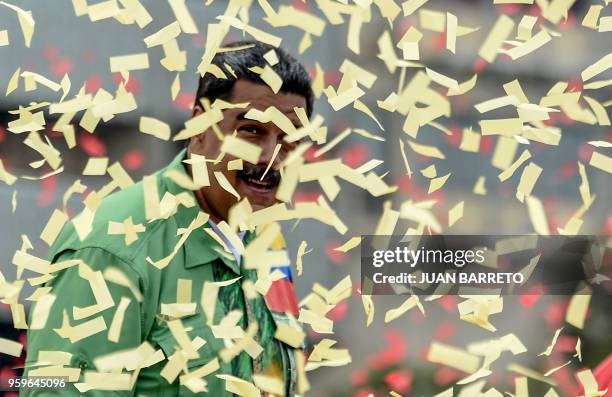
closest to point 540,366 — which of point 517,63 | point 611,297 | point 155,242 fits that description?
point 611,297

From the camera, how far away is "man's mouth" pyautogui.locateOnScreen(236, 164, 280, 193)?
2.16m

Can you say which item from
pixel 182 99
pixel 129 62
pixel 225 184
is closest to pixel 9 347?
pixel 225 184

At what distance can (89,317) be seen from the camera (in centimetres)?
199

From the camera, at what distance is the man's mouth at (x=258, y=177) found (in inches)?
85.0

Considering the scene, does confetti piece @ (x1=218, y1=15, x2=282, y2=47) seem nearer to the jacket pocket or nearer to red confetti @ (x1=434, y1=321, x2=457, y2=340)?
the jacket pocket

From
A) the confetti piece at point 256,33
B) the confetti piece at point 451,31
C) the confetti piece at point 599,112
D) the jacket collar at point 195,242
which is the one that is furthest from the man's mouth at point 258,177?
the confetti piece at point 599,112

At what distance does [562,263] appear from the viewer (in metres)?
6.69

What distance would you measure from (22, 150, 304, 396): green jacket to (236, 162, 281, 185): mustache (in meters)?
0.12

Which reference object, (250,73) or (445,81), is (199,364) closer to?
(250,73)

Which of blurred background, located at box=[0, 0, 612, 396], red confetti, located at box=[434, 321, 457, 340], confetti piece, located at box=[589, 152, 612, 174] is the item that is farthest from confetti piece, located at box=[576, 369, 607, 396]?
red confetti, located at box=[434, 321, 457, 340]

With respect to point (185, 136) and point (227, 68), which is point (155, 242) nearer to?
point (185, 136)

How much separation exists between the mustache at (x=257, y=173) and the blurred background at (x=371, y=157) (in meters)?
2.66

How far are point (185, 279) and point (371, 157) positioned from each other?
4.13m

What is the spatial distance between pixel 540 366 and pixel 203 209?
5209 mm
